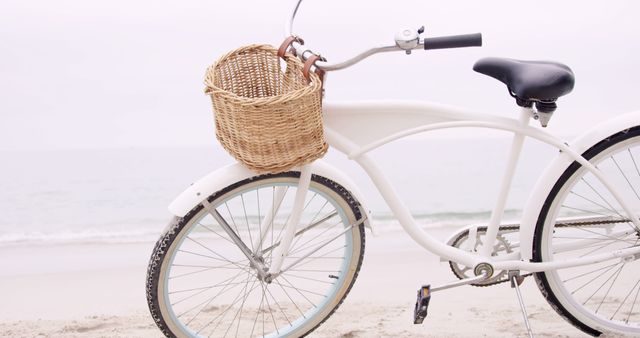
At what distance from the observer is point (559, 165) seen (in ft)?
7.29

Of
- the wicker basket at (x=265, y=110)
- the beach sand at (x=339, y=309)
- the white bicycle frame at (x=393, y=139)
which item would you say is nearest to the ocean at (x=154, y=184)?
the beach sand at (x=339, y=309)

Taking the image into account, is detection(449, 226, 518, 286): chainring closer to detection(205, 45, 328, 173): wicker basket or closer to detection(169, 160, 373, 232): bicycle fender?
detection(205, 45, 328, 173): wicker basket

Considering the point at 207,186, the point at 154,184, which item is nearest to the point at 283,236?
the point at 207,186

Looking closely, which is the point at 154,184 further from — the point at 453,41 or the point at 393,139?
the point at 453,41

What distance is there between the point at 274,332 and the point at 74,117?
201 inches

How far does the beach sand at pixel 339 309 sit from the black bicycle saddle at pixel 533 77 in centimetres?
107

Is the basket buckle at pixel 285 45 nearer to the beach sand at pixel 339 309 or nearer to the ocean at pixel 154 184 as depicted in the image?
the beach sand at pixel 339 309

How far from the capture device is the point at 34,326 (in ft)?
9.25

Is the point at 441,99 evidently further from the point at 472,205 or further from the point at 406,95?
the point at 472,205

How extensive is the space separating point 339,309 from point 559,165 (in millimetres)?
1182

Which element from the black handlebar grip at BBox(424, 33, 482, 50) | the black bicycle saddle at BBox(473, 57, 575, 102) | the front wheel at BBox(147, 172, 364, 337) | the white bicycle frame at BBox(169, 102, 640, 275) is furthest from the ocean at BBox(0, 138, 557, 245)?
the black handlebar grip at BBox(424, 33, 482, 50)

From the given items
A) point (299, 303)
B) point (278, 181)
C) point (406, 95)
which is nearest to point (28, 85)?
point (406, 95)

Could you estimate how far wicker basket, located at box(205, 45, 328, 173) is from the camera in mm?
1815

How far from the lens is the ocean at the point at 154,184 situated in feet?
14.9
